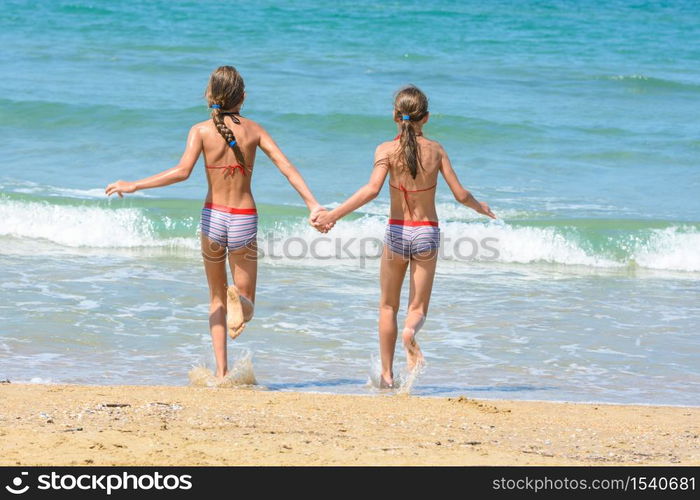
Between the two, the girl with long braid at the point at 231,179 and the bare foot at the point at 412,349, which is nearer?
the girl with long braid at the point at 231,179

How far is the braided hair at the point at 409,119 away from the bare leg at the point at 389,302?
1.83ft

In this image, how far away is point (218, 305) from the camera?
6.04 m

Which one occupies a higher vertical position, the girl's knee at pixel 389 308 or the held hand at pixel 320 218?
the held hand at pixel 320 218

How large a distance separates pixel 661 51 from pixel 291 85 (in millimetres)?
11091

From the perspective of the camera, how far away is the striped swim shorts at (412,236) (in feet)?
19.2

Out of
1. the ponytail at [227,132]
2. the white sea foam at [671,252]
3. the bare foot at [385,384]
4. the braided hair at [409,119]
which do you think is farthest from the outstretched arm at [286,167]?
the white sea foam at [671,252]

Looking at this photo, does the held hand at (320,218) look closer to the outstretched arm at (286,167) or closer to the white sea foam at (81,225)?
the outstretched arm at (286,167)

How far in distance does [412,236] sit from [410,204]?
0.19 m

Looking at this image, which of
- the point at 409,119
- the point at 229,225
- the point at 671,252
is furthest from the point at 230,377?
the point at 671,252

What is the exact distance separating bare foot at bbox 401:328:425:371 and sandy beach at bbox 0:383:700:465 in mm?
308

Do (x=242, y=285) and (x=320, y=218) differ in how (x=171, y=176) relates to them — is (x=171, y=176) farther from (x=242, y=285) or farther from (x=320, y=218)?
(x=320, y=218)
